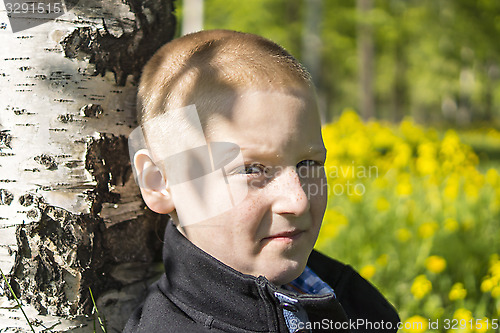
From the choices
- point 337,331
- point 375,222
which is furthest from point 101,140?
point 375,222

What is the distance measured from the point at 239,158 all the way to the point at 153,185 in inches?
12.0

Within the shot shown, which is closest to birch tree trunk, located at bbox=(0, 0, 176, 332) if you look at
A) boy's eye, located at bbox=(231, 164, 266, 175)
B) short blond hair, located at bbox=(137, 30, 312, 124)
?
short blond hair, located at bbox=(137, 30, 312, 124)

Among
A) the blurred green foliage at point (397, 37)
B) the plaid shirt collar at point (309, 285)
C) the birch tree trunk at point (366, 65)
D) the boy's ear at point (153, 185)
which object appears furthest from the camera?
the birch tree trunk at point (366, 65)

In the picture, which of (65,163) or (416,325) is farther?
(416,325)

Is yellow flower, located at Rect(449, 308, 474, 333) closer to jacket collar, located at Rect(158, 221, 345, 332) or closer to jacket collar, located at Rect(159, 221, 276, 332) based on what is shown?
jacket collar, located at Rect(158, 221, 345, 332)

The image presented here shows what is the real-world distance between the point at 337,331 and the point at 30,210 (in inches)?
38.6

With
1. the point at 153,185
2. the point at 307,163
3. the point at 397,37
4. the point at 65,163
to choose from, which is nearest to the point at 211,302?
the point at 153,185

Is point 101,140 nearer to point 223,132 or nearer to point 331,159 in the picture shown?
point 223,132

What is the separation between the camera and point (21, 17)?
4.78 feet

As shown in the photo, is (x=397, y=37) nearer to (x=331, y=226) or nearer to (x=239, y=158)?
(x=331, y=226)

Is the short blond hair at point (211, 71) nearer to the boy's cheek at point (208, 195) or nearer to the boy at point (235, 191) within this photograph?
the boy at point (235, 191)

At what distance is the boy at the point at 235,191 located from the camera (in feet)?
4.54

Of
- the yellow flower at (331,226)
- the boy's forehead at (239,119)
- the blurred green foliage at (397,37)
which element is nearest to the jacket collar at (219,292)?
the boy's forehead at (239,119)

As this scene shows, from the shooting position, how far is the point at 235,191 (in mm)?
1391
